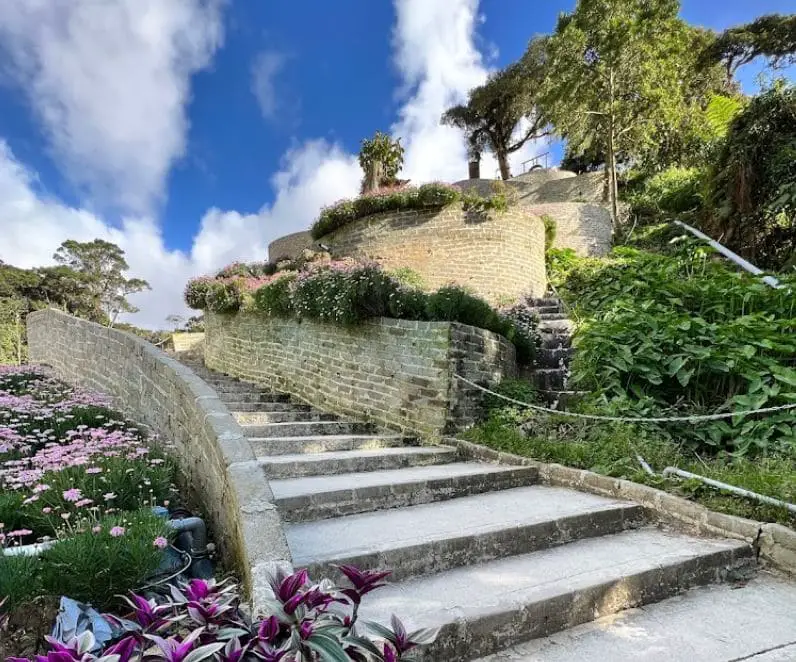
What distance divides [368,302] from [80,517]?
3.62 metres

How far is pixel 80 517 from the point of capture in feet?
8.60

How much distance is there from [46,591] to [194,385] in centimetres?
188

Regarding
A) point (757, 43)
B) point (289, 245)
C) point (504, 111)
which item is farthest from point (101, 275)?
point (757, 43)

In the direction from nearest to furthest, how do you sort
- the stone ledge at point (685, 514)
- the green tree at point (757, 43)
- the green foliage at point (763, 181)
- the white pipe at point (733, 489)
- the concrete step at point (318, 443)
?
the stone ledge at point (685, 514), the white pipe at point (733, 489), the concrete step at point (318, 443), the green foliage at point (763, 181), the green tree at point (757, 43)

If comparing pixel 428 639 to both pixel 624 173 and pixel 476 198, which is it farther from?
pixel 624 173

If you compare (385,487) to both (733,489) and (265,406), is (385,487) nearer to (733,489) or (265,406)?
(733,489)

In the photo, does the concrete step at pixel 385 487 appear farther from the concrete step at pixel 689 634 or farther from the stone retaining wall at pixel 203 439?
the concrete step at pixel 689 634

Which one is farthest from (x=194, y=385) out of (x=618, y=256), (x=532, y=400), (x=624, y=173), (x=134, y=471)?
(x=624, y=173)

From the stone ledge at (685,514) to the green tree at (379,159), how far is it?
11.5 meters

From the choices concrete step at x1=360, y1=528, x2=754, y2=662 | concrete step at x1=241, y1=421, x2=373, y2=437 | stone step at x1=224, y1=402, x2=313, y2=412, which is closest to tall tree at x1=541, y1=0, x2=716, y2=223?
stone step at x1=224, y1=402, x2=313, y2=412

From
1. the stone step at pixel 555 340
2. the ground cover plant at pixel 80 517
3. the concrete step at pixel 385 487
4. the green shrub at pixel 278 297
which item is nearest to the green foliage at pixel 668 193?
the stone step at pixel 555 340

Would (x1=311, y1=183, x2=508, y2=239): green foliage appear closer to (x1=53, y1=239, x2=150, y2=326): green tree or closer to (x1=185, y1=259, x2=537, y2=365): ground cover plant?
(x1=185, y1=259, x2=537, y2=365): ground cover plant

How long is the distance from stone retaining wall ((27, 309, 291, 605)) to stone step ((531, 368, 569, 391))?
443cm

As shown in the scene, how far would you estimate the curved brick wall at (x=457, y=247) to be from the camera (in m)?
10.9
